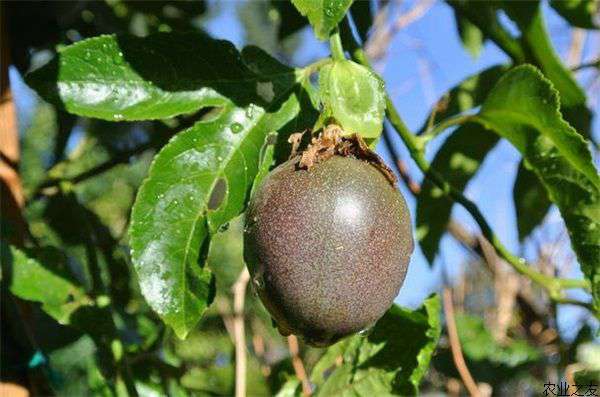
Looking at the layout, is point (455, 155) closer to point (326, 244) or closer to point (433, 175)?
point (433, 175)

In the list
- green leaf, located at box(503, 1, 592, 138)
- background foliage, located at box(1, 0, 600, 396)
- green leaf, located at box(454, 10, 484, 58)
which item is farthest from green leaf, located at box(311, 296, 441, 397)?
green leaf, located at box(454, 10, 484, 58)

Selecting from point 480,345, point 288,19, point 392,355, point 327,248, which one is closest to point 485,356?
point 480,345

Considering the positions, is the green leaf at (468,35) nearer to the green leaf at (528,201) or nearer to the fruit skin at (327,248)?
the green leaf at (528,201)

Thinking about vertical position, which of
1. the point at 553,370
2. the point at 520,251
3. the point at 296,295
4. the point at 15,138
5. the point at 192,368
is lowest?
the point at 553,370

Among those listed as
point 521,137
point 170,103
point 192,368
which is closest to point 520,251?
point 521,137

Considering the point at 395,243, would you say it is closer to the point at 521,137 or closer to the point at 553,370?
the point at 521,137

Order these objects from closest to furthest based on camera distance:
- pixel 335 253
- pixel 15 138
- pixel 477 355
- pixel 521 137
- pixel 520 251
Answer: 1. pixel 335 253
2. pixel 521 137
3. pixel 15 138
4. pixel 520 251
5. pixel 477 355

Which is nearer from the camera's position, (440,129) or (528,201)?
(440,129)

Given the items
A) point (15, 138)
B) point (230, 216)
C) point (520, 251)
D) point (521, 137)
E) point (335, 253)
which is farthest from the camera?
point (520, 251)
